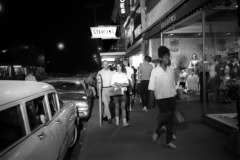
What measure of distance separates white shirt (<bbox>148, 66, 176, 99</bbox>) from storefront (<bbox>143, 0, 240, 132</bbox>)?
1.86m

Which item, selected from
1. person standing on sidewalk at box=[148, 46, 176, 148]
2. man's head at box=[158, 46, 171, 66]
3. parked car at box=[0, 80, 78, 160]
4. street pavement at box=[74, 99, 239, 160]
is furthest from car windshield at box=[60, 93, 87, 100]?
parked car at box=[0, 80, 78, 160]

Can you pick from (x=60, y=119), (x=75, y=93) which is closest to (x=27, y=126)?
(x=60, y=119)

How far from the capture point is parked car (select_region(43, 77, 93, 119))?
834 centimetres

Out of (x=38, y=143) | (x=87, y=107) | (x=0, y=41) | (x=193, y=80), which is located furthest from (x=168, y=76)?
(x=0, y=41)

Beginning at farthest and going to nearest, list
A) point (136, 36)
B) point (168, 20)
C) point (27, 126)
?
1. point (136, 36)
2. point (168, 20)
3. point (27, 126)

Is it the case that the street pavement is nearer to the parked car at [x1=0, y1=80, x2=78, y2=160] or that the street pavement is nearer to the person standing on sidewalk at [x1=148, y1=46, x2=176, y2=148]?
the person standing on sidewalk at [x1=148, y1=46, x2=176, y2=148]

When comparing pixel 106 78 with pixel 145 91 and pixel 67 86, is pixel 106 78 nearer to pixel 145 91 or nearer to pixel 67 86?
pixel 67 86

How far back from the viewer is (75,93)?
28.2 ft

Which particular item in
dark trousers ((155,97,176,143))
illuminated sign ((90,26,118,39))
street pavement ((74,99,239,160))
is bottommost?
street pavement ((74,99,239,160))

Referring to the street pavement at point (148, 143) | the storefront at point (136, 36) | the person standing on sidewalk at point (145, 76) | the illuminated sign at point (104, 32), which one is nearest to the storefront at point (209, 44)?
the street pavement at point (148, 143)

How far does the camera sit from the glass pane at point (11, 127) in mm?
2662

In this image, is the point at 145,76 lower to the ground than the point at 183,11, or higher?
lower

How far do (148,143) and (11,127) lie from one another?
3.64 metres

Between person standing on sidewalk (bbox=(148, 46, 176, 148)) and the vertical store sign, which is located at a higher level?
the vertical store sign
